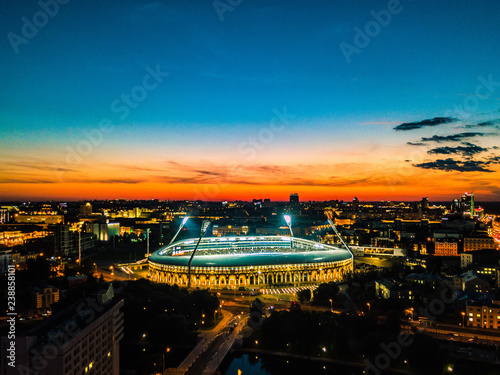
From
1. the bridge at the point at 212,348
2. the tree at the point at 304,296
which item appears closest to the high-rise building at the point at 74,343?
the bridge at the point at 212,348

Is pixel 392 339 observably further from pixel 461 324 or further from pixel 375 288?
pixel 375 288

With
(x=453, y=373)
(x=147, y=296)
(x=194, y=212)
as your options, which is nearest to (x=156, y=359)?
(x=147, y=296)

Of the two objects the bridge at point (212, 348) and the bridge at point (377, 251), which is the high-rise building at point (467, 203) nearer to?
the bridge at point (377, 251)

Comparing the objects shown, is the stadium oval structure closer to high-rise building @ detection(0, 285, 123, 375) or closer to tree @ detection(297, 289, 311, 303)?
tree @ detection(297, 289, 311, 303)

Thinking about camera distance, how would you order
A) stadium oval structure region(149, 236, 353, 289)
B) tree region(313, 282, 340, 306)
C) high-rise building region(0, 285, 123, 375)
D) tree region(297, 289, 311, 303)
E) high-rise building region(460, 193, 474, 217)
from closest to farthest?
high-rise building region(0, 285, 123, 375) → tree region(313, 282, 340, 306) → tree region(297, 289, 311, 303) → stadium oval structure region(149, 236, 353, 289) → high-rise building region(460, 193, 474, 217)

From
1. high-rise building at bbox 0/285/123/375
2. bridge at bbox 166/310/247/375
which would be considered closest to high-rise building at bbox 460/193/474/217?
bridge at bbox 166/310/247/375
